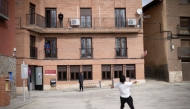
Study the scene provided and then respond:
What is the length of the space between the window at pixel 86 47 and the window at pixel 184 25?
36.1 ft

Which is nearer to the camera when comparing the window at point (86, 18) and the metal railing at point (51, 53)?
the metal railing at point (51, 53)

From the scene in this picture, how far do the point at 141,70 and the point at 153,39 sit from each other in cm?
645

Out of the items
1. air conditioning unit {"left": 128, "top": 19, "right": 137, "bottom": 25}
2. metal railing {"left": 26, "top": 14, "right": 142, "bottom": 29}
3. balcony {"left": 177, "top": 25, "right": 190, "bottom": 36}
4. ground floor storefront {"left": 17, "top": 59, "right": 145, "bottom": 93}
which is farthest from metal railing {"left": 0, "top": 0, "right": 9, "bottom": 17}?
balcony {"left": 177, "top": 25, "right": 190, "bottom": 36}

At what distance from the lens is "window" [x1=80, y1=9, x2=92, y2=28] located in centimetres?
2827

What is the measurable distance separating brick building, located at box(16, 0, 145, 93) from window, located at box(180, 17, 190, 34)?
5.66m

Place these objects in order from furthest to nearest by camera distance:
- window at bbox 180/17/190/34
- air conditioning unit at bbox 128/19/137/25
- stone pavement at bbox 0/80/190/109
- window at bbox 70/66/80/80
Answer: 1. window at bbox 180/17/190/34
2. window at bbox 70/66/80/80
3. air conditioning unit at bbox 128/19/137/25
4. stone pavement at bbox 0/80/190/109

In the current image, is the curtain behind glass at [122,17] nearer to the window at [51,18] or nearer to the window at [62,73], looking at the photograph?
the window at [51,18]

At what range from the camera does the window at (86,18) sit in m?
28.3

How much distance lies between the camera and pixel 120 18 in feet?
94.3

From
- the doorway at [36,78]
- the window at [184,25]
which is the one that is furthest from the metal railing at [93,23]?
the window at [184,25]

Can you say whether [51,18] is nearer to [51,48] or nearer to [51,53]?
[51,48]

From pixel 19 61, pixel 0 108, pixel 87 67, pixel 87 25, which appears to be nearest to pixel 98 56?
pixel 87 67

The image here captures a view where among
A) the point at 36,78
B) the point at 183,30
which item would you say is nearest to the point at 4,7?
the point at 36,78

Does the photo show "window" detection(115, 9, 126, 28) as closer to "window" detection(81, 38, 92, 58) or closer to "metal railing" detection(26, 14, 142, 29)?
"metal railing" detection(26, 14, 142, 29)
